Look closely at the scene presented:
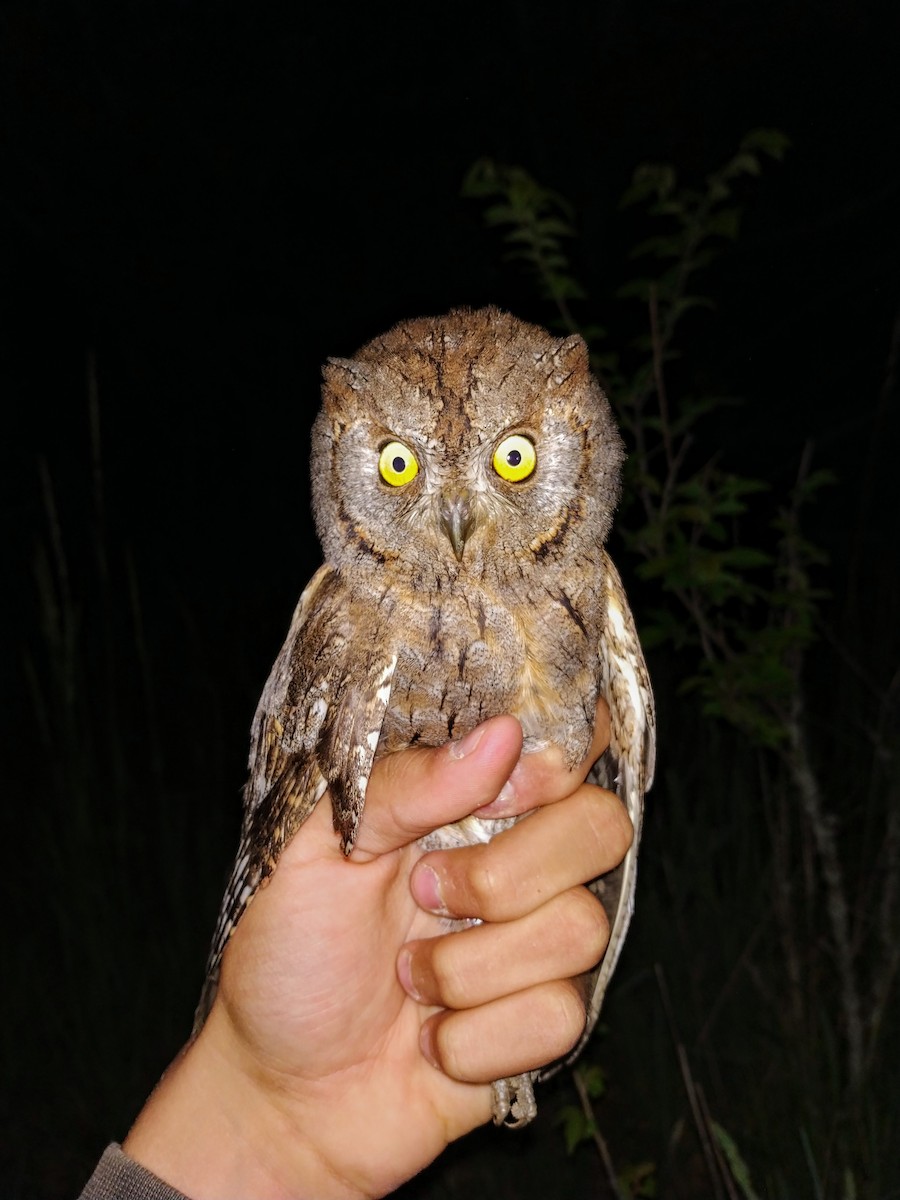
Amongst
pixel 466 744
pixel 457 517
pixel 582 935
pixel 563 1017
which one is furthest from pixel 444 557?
pixel 563 1017

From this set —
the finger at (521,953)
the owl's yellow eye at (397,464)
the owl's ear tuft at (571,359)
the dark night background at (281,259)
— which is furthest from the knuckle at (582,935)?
the dark night background at (281,259)

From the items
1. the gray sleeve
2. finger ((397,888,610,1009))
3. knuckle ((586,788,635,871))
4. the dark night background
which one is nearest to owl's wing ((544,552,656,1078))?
knuckle ((586,788,635,871))

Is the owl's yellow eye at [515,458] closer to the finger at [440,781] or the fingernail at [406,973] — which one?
the finger at [440,781]

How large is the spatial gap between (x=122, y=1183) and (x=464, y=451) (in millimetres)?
1299

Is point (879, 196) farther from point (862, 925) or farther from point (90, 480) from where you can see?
point (90, 480)

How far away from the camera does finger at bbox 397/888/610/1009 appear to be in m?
1.64

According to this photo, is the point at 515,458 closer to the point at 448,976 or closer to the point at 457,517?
the point at 457,517

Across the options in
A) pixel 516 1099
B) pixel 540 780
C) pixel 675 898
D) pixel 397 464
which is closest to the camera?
pixel 397 464

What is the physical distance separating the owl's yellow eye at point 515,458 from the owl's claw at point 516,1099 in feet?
4.08

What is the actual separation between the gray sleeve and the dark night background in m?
2.25

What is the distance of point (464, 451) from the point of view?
1.54 m

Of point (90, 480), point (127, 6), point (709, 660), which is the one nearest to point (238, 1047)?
point (709, 660)

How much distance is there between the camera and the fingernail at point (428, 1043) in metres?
1.73

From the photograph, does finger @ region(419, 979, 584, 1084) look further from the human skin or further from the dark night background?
the dark night background
